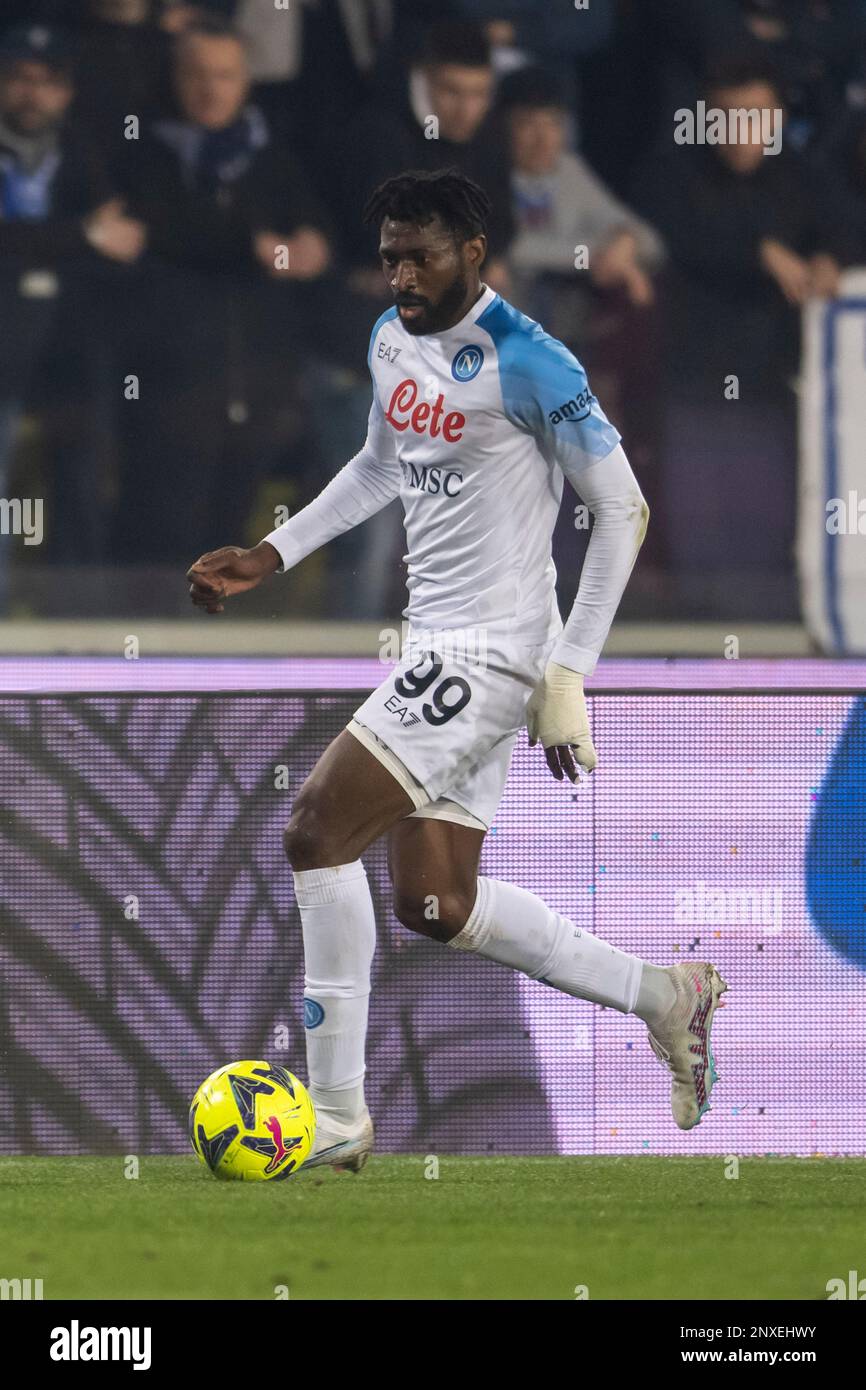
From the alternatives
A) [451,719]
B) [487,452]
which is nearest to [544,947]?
[451,719]

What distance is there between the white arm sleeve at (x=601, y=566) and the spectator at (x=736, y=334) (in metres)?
3.13

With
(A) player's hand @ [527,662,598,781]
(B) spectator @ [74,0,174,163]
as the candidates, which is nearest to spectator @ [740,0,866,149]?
(B) spectator @ [74,0,174,163]

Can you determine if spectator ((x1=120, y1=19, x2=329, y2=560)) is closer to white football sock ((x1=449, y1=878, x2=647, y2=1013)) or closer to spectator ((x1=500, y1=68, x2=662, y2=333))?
spectator ((x1=500, y1=68, x2=662, y2=333))

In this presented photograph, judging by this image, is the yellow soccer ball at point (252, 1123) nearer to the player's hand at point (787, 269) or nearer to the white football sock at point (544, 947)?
the white football sock at point (544, 947)

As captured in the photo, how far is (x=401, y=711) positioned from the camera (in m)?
4.11

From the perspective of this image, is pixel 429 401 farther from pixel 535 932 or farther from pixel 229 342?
pixel 229 342

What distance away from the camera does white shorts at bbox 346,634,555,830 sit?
410 cm

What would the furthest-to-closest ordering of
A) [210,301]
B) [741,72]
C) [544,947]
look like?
[741,72] < [210,301] < [544,947]

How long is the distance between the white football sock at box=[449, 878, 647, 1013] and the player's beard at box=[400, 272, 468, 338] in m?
1.11

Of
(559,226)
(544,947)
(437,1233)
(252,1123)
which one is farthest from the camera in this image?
(559,226)

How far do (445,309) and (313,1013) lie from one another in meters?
1.40

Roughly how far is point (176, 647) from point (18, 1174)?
2.66 meters

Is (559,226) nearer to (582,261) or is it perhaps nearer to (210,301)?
(582,261)

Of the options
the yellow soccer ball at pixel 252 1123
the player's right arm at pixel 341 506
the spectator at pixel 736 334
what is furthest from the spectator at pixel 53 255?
the yellow soccer ball at pixel 252 1123
